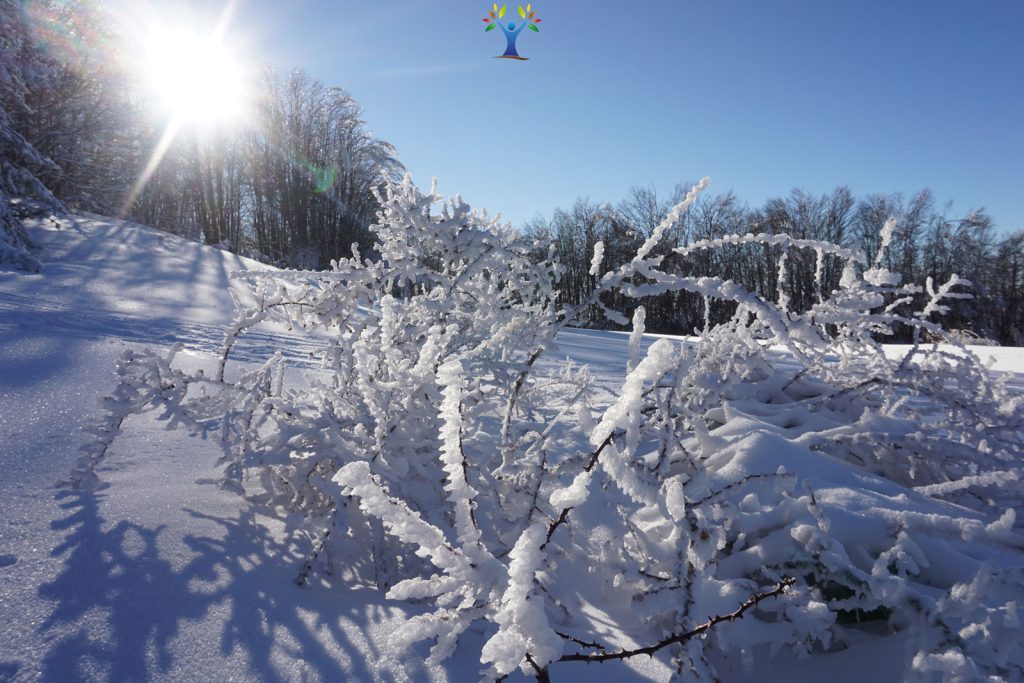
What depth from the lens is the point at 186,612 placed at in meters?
0.93

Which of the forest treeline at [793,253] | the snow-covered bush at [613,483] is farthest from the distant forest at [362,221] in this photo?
the snow-covered bush at [613,483]

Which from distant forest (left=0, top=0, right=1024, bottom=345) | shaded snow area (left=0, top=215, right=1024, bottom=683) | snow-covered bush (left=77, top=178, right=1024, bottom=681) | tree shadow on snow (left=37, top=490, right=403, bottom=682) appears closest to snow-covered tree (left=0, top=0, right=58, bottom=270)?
shaded snow area (left=0, top=215, right=1024, bottom=683)

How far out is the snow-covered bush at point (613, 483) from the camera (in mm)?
677

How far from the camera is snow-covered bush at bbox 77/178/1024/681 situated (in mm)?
677

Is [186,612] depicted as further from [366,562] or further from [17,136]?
[17,136]

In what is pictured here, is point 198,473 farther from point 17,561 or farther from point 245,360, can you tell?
point 245,360

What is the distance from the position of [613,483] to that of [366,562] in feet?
2.06

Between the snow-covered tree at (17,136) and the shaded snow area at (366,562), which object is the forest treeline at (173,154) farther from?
the shaded snow area at (366,562)

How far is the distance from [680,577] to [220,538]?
98 centimetres

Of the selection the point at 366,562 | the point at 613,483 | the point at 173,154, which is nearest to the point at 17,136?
the point at 366,562

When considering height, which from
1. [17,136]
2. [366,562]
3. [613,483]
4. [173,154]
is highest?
[173,154]

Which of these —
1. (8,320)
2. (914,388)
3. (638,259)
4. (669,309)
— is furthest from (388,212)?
(669,309)

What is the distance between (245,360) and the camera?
2820mm

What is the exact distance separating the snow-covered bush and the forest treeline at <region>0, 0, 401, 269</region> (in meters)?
7.03
